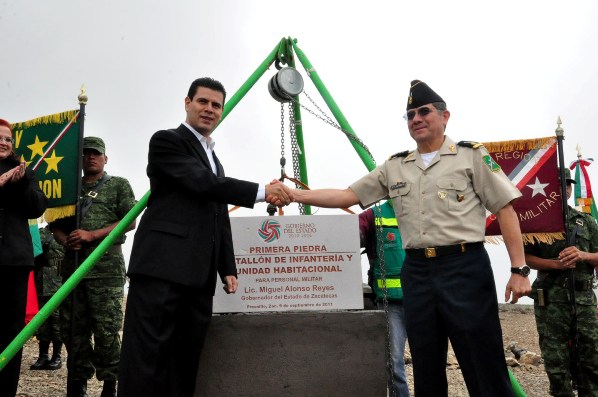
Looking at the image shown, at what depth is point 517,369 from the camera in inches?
304

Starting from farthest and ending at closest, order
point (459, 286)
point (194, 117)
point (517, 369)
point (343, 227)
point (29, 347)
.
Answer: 1. point (29, 347)
2. point (517, 369)
3. point (343, 227)
4. point (194, 117)
5. point (459, 286)

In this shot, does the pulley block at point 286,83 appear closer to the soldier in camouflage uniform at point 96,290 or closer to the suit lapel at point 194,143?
the soldier in camouflage uniform at point 96,290

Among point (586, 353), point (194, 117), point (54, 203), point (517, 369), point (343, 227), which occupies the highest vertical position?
point (194, 117)

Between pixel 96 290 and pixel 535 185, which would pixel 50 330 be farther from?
pixel 535 185

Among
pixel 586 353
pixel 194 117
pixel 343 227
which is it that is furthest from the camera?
pixel 586 353

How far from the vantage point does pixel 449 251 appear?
2998 mm

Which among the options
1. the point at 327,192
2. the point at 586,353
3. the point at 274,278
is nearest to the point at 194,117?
the point at 327,192

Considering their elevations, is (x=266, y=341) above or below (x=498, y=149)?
below

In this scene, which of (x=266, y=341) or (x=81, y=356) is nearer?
(x=266, y=341)

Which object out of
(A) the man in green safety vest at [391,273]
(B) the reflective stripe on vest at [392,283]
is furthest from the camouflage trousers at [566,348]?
(B) the reflective stripe on vest at [392,283]

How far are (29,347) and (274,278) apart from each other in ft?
24.9

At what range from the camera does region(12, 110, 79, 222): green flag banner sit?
5.03 metres

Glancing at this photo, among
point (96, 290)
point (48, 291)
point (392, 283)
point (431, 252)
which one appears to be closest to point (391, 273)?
point (392, 283)

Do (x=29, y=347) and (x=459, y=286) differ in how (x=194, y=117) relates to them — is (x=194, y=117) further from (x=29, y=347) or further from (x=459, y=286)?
(x=29, y=347)
